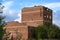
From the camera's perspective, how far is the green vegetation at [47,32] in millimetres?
57969

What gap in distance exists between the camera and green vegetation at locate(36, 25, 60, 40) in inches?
2282

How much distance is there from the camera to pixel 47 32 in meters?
58.9

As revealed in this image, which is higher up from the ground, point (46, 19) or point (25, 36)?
point (46, 19)

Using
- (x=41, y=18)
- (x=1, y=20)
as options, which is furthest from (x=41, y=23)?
(x=1, y=20)

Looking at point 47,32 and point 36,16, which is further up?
point 36,16

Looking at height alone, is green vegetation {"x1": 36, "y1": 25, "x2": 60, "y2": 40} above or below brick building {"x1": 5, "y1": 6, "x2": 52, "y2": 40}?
below

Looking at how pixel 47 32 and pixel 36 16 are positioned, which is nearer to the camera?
pixel 47 32

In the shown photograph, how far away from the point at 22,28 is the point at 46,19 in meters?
11.6

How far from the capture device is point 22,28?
57.9 meters

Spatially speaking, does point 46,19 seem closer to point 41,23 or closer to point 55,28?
point 41,23

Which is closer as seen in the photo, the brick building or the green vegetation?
the green vegetation

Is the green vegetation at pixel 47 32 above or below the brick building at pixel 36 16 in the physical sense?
below

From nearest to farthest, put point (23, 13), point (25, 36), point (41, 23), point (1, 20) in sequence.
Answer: point (1, 20) → point (25, 36) → point (41, 23) → point (23, 13)

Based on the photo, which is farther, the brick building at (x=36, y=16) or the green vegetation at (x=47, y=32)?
the brick building at (x=36, y=16)
